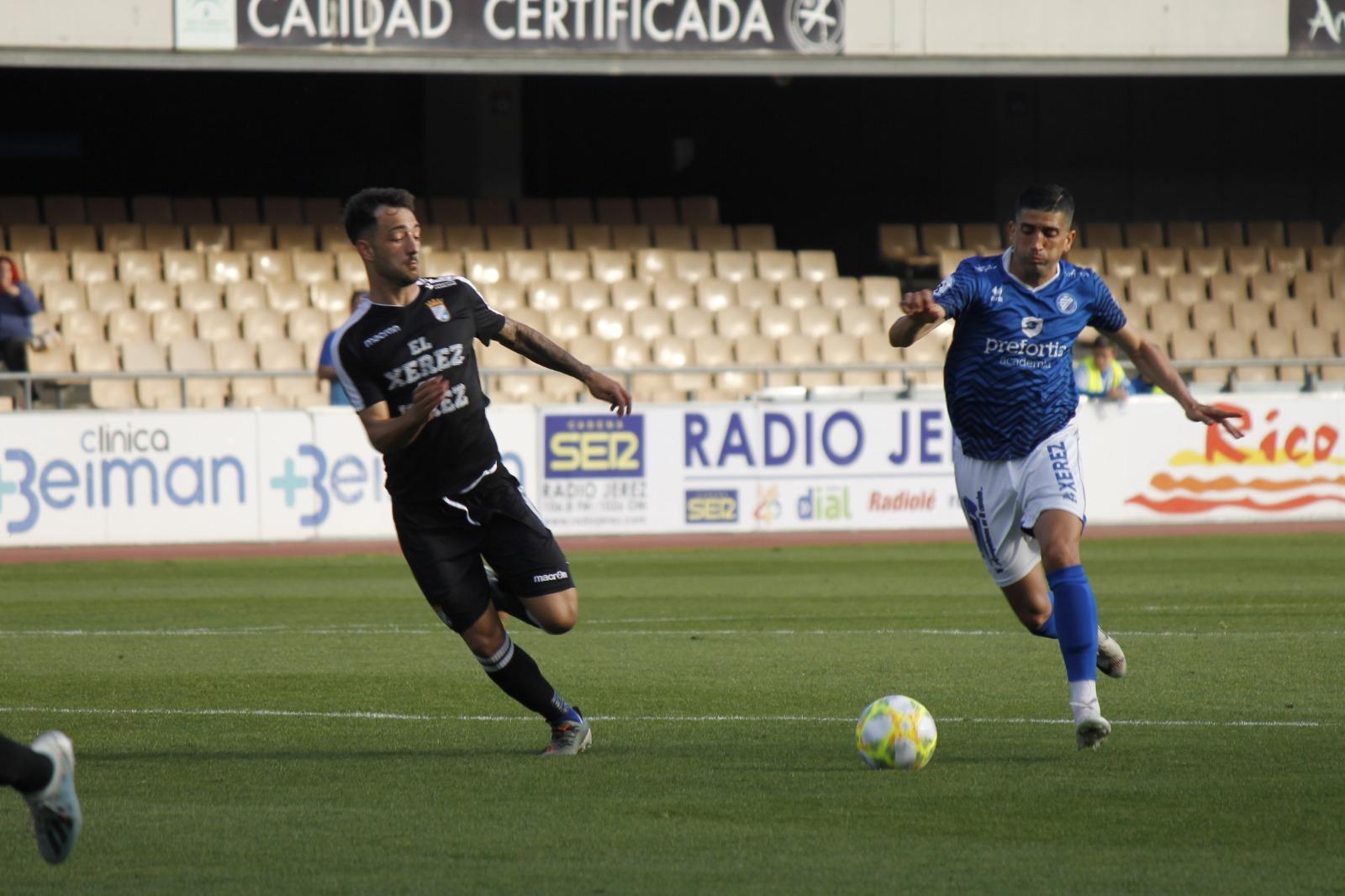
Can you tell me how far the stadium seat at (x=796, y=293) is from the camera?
2478cm

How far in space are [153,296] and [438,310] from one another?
1654 centimetres

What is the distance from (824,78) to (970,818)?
2474cm

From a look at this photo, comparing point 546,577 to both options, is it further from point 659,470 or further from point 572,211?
point 572,211

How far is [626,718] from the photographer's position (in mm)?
8062

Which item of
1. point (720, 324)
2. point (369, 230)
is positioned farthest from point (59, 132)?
point (369, 230)

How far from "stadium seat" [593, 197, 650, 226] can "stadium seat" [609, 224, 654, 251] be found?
0.53 meters

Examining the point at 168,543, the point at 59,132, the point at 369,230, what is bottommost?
the point at 168,543

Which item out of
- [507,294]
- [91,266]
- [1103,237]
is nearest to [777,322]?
[507,294]

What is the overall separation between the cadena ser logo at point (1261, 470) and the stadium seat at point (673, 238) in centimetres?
837

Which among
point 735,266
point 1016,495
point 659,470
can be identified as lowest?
point 659,470

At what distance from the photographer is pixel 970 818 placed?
228 inches

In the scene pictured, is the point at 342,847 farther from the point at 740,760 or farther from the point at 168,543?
the point at 168,543

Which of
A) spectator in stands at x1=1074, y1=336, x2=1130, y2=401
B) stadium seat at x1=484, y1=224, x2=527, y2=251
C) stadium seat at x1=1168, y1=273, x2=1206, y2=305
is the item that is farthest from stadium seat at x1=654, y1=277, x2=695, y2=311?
stadium seat at x1=1168, y1=273, x2=1206, y2=305

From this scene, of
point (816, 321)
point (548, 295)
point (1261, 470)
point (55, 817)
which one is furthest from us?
point (816, 321)
